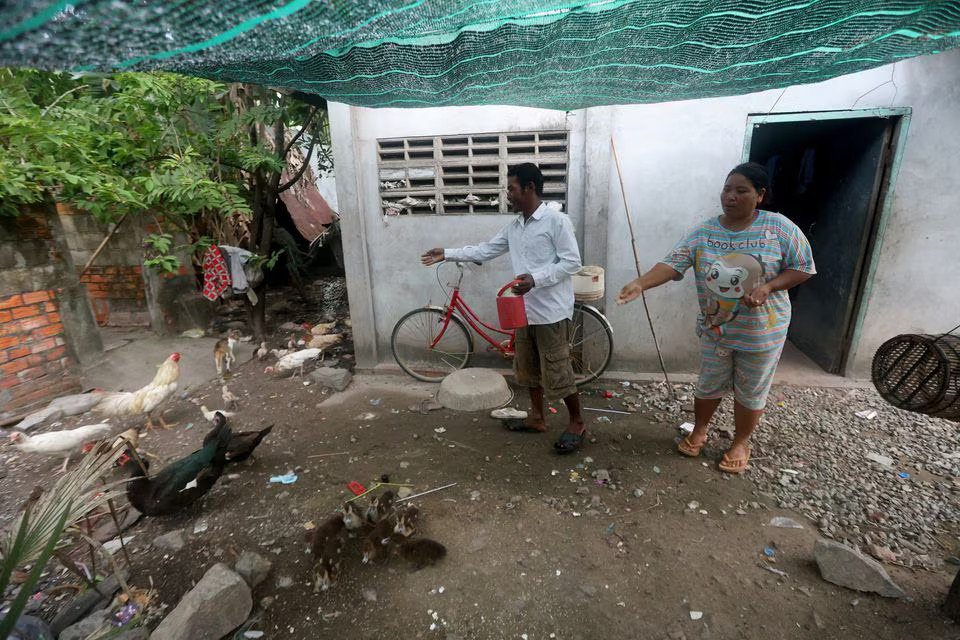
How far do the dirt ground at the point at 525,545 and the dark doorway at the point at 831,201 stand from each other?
2733mm

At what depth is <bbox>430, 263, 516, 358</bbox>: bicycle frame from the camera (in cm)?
466

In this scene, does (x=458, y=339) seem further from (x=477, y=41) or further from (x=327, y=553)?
(x=477, y=41)

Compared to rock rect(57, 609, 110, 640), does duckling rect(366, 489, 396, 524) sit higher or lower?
higher

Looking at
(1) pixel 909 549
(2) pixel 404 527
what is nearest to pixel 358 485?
(2) pixel 404 527

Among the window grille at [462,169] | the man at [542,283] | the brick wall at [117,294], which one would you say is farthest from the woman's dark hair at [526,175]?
the brick wall at [117,294]

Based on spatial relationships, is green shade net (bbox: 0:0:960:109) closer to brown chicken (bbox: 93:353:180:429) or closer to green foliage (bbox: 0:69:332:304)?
green foliage (bbox: 0:69:332:304)

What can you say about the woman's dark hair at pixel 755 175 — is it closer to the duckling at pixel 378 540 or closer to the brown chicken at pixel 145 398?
the duckling at pixel 378 540

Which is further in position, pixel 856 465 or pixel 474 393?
pixel 474 393

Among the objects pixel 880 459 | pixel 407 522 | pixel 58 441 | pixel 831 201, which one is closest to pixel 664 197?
pixel 831 201

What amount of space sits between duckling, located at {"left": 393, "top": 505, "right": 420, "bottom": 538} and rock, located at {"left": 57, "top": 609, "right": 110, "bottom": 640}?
1.39m

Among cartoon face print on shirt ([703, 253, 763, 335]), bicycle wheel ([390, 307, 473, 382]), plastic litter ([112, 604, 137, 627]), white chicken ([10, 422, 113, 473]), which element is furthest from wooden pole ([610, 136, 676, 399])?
white chicken ([10, 422, 113, 473])

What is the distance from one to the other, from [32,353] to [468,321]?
4339mm

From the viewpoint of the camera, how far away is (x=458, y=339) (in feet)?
16.1

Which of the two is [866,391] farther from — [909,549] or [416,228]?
[416,228]
